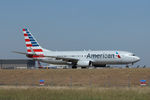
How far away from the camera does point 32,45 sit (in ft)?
265

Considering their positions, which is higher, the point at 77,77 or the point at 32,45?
the point at 32,45

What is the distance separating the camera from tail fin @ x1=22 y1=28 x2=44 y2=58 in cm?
8000

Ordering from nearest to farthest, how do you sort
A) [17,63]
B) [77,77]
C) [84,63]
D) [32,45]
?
[77,77], [84,63], [32,45], [17,63]

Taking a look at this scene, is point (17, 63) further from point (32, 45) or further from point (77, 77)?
point (77, 77)

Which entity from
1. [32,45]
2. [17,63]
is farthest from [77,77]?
[17,63]

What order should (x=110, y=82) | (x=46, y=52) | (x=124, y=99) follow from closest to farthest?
1. (x=124, y=99)
2. (x=110, y=82)
3. (x=46, y=52)

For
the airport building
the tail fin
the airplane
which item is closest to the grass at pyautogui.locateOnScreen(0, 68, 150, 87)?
the airplane

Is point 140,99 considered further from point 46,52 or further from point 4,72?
point 46,52

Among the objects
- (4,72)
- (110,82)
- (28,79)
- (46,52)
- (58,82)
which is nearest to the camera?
(110,82)

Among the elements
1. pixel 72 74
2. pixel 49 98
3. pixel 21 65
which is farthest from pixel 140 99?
pixel 21 65

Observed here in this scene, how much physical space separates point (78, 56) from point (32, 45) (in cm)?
1257

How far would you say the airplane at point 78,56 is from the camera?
70938mm

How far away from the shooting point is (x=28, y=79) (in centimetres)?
5850

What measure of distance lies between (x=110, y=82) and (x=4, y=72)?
81.9 feet
